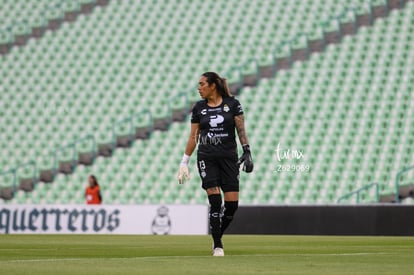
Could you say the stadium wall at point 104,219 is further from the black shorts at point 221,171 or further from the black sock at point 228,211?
the black shorts at point 221,171

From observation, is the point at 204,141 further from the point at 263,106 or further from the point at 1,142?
the point at 1,142

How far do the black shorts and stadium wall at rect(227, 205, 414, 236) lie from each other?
903 cm

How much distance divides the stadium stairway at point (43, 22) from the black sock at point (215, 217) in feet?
78.2

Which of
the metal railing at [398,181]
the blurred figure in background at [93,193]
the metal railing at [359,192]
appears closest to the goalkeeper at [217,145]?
the metal railing at [398,181]

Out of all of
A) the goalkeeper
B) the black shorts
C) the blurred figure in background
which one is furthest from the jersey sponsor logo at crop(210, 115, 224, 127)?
the blurred figure in background

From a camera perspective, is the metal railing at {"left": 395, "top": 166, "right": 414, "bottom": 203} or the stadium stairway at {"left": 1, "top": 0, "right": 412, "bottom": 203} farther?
the stadium stairway at {"left": 1, "top": 0, "right": 412, "bottom": 203}

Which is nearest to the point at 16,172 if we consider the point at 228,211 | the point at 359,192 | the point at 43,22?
the point at 43,22

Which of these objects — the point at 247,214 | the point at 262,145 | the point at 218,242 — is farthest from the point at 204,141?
the point at 262,145

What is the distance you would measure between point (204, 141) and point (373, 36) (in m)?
18.5

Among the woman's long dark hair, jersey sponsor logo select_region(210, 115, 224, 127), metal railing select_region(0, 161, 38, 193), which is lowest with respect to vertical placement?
jersey sponsor logo select_region(210, 115, 224, 127)

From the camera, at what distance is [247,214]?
2172cm

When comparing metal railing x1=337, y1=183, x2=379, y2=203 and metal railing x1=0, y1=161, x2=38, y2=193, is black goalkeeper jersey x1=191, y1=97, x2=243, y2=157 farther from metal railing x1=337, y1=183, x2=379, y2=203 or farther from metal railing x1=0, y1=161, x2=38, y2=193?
metal railing x1=0, y1=161, x2=38, y2=193

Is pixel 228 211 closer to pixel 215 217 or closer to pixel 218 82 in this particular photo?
pixel 215 217

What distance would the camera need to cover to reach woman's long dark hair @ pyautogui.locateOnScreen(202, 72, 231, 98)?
1130 cm
